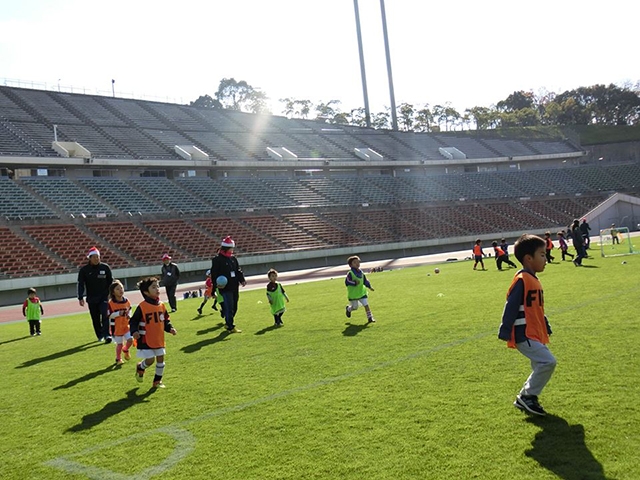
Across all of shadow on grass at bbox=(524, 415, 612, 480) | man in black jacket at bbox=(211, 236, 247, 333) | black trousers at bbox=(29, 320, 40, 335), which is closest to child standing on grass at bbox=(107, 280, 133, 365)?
man in black jacket at bbox=(211, 236, 247, 333)

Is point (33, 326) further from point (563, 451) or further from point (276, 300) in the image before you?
point (563, 451)

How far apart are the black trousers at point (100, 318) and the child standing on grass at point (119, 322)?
212 centimetres

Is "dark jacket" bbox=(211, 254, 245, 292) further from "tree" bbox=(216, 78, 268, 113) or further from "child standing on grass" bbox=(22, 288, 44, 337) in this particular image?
"tree" bbox=(216, 78, 268, 113)

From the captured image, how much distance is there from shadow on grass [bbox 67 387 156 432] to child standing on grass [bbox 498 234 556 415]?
4.76 m

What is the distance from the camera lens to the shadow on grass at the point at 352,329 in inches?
461

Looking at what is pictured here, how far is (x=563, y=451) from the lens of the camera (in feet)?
15.6

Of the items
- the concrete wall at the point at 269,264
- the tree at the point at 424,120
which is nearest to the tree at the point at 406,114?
the tree at the point at 424,120

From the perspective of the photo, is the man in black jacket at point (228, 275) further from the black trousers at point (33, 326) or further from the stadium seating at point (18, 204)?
the stadium seating at point (18, 204)

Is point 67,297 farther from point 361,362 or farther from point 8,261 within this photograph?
point 361,362

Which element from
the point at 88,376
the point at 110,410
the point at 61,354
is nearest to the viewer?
the point at 110,410

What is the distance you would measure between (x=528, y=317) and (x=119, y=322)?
25.1 ft

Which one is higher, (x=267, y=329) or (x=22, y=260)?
(x=22, y=260)

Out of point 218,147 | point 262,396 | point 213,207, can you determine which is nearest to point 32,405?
point 262,396

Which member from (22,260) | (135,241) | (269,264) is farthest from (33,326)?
(269,264)
